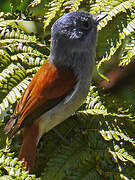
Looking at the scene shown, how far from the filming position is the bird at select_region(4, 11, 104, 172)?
2.56 meters

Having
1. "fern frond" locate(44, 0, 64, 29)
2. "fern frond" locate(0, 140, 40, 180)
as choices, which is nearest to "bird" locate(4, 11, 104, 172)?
"fern frond" locate(0, 140, 40, 180)

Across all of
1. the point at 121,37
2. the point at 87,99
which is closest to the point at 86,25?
the point at 121,37

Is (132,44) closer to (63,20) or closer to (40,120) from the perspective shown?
(63,20)

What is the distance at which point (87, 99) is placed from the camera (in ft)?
9.05

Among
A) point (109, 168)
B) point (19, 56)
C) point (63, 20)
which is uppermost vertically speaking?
point (63, 20)

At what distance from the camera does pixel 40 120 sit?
265 cm

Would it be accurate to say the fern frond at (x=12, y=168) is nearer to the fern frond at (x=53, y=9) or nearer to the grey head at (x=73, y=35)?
the grey head at (x=73, y=35)

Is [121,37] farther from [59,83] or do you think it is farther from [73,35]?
[59,83]

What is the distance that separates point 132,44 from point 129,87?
1.81 ft

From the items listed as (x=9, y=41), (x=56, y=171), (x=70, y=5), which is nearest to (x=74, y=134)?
(x=56, y=171)

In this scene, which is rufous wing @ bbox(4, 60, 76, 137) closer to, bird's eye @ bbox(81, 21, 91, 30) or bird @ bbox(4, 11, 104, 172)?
bird @ bbox(4, 11, 104, 172)

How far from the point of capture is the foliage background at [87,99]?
2322 millimetres

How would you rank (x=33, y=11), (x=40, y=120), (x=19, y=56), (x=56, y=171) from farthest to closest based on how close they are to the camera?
(x=33, y=11) < (x=19, y=56) < (x=40, y=120) < (x=56, y=171)

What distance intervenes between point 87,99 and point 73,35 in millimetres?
558
